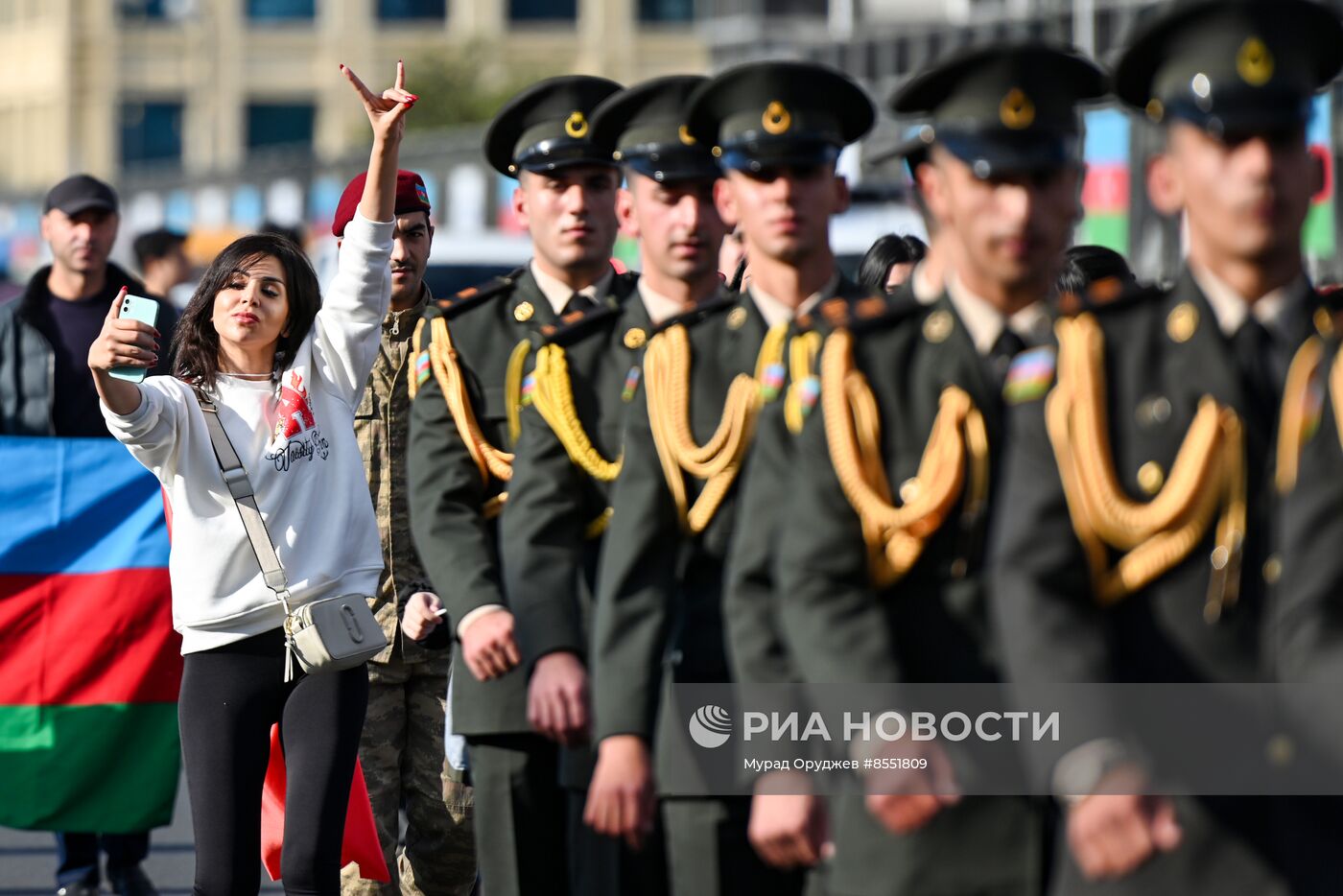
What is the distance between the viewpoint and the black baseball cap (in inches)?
368

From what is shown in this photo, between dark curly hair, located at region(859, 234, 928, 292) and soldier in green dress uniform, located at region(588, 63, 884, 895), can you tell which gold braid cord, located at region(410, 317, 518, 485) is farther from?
dark curly hair, located at region(859, 234, 928, 292)

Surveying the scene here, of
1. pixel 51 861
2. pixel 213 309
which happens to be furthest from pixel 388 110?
pixel 51 861

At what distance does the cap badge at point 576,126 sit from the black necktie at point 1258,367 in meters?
2.69

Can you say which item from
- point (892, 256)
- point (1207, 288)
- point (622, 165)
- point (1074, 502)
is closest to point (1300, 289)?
point (1207, 288)

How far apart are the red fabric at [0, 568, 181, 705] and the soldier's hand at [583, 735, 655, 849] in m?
4.12

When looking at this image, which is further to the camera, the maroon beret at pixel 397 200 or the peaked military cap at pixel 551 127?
the maroon beret at pixel 397 200

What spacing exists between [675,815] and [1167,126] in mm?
1716

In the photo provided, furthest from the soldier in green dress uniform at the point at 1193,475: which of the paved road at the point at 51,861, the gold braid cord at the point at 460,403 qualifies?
the paved road at the point at 51,861

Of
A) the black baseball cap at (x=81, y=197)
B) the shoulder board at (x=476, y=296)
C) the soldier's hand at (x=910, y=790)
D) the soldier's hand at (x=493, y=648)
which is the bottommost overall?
the soldier's hand at (x=910, y=790)

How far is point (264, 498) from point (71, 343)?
3.26 meters

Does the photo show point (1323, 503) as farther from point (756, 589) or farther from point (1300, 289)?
point (756, 589)

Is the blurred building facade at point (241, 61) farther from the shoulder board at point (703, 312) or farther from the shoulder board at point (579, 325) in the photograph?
the shoulder board at point (703, 312)

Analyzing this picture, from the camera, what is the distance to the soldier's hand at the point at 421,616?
21.3 ft

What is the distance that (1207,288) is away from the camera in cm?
374
